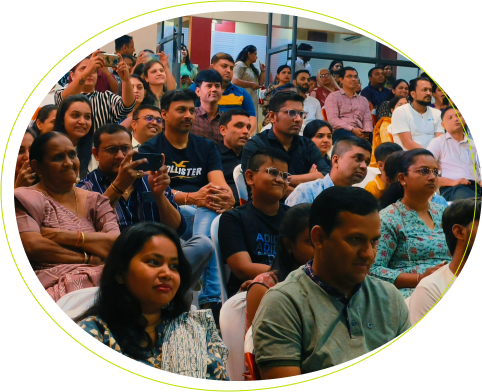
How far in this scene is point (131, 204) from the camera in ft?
6.38

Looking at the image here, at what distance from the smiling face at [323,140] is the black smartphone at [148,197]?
1.82 feet

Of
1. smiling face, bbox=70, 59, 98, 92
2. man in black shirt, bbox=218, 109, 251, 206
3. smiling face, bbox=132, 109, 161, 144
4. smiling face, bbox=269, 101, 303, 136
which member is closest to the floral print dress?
smiling face, bbox=269, 101, 303, 136

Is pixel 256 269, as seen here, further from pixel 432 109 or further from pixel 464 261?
pixel 432 109

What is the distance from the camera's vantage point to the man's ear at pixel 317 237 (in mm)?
1769

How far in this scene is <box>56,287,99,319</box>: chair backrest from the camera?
70.3 inches

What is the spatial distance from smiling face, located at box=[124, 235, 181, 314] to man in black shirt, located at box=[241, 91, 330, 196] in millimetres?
417

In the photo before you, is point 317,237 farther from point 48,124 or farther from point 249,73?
point 48,124

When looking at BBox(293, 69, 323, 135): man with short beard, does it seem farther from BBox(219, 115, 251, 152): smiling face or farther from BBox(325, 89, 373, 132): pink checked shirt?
BBox(219, 115, 251, 152): smiling face

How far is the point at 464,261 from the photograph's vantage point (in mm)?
2020

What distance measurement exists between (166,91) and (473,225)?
3.41 feet

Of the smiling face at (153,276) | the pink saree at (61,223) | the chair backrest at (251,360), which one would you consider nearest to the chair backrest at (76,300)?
the pink saree at (61,223)

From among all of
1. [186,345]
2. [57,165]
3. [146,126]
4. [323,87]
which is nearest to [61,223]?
[57,165]

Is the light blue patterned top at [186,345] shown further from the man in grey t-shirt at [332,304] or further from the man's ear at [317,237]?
the man's ear at [317,237]

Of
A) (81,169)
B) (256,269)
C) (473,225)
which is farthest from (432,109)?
(81,169)
